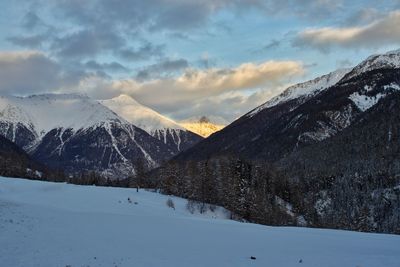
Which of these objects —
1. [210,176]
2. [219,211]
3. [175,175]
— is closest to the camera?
[219,211]

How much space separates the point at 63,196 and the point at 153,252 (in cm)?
6736

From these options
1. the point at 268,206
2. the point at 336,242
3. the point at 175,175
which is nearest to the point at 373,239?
the point at 336,242

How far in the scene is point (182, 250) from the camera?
3997 centimetres

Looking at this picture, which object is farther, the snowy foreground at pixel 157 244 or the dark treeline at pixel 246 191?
the dark treeline at pixel 246 191

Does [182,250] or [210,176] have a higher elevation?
[210,176]

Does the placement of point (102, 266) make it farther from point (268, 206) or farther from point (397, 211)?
point (397, 211)

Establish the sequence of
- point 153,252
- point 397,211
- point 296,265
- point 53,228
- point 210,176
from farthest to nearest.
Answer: point 397,211 → point 210,176 → point 53,228 → point 153,252 → point 296,265

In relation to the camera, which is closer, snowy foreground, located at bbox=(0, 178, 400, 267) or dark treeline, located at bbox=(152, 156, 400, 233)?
snowy foreground, located at bbox=(0, 178, 400, 267)

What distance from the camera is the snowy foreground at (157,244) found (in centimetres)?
3469

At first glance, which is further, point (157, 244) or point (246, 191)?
point (246, 191)

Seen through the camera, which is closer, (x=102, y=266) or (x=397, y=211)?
(x=102, y=266)

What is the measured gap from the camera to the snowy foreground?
34.7 meters

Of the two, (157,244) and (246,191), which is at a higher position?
(246,191)

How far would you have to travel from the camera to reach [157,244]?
4259cm
